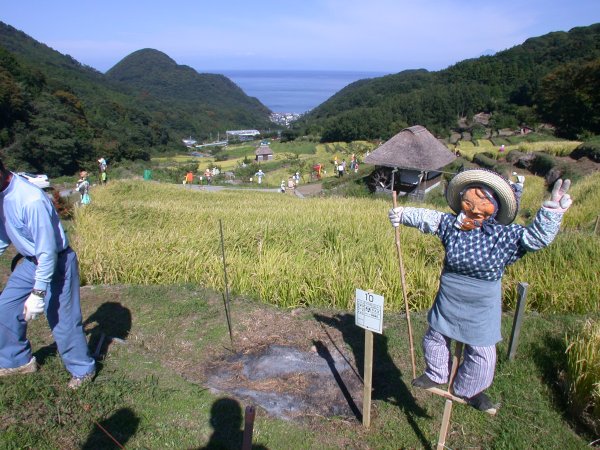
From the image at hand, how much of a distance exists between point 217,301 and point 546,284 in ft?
12.0

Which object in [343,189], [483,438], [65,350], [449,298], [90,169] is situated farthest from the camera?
[90,169]

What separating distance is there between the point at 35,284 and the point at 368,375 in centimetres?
222

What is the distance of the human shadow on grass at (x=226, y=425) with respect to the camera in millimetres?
2881

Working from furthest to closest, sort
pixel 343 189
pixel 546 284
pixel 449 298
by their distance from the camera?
pixel 343 189 < pixel 546 284 < pixel 449 298

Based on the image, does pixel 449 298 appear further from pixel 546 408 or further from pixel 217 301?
pixel 217 301

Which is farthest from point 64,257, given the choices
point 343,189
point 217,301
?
point 343,189

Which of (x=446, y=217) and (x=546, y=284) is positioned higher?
(x=446, y=217)

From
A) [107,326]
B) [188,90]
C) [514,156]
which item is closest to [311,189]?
[514,156]

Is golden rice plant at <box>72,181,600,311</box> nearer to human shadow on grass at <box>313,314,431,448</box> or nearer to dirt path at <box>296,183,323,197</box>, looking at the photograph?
human shadow on grass at <box>313,314,431,448</box>

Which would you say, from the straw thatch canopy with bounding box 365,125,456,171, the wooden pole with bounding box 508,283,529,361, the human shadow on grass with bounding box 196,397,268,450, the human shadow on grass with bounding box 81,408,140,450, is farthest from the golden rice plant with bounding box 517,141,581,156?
the human shadow on grass with bounding box 81,408,140,450

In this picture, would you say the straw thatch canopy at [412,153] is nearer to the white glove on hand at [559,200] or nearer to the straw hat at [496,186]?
the straw hat at [496,186]

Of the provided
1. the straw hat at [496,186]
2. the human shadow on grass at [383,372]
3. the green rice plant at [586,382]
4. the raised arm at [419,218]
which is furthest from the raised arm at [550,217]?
the human shadow on grass at [383,372]

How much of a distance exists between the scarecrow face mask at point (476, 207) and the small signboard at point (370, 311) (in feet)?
2.31

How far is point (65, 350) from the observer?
3.19 metres
